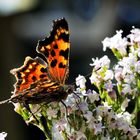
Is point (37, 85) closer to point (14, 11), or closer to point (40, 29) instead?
point (14, 11)

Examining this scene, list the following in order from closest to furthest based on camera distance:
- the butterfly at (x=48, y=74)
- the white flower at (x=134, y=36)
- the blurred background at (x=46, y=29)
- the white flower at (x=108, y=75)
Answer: the butterfly at (x=48, y=74) → the white flower at (x=108, y=75) → the white flower at (x=134, y=36) → the blurred background at (x=46, y=29)

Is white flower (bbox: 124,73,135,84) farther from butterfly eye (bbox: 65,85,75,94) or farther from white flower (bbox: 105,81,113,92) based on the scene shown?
butterfly eye (bbox: 65,85,75,94)

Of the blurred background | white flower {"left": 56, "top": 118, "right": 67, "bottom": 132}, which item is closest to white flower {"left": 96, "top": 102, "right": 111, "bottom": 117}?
white flower {"left": 56, "top": 118, "right": 67, "bottom": 132}

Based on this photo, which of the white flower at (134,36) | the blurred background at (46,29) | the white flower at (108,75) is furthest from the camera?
the blurred background at (46,29)

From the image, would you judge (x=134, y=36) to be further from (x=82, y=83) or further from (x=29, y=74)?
(x=29, y=74)

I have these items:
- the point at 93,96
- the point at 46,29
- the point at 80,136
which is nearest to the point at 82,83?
the point at 93,96

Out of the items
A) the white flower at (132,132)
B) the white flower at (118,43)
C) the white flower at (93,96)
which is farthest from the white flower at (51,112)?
the white flower at (118,43)

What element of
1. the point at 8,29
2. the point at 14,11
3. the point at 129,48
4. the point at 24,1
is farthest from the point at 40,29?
the point at 129,48

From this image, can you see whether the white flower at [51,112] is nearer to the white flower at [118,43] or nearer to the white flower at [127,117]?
the white flower at [127,117]
